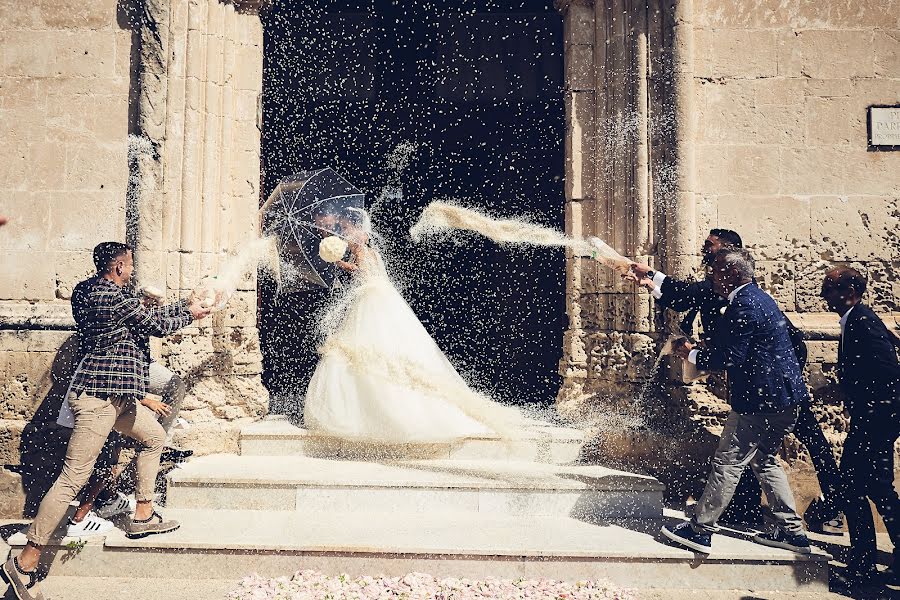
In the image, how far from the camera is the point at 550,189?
725cm

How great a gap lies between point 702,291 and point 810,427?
1.25m

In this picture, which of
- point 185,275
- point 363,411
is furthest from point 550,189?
point 185,275

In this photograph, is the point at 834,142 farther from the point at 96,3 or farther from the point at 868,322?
the point at 96,3

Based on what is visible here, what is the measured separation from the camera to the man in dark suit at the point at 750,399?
403 centimetres

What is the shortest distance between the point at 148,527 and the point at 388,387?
1916 mm

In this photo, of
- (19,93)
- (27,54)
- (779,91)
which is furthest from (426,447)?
(27,54)

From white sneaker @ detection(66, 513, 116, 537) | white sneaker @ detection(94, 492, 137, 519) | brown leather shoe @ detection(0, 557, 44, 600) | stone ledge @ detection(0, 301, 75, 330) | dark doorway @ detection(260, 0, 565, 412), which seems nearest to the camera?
brown leather shoe @ detection(0, 557, 44, 600)

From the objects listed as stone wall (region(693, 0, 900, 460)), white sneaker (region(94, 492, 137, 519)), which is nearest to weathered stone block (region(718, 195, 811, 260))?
stone wall (region(693, 0, 900, 460))

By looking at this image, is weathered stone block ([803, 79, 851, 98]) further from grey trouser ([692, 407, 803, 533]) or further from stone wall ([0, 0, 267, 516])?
stone wall ([0, 0, 267, 516])

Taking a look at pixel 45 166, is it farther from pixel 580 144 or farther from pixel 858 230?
pixel 858 230

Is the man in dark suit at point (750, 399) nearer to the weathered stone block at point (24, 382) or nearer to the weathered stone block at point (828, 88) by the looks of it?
the weathered stone block at point (828, 88)

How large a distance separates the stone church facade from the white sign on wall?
90 millimetres

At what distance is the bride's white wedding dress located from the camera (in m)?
5.22

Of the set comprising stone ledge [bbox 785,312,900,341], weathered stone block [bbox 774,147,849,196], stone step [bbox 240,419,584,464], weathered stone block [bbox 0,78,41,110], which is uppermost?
weathered stone block [bbox 0,78,41,110]
